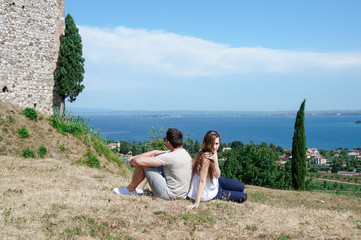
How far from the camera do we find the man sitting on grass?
5.85 m

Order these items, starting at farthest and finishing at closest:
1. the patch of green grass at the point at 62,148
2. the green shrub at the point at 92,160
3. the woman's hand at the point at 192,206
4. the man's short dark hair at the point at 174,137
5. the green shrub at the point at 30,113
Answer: the green shrub at the point at 30,113, the green shrub at the point at 92,160, the patch of green grass at the point at 62,148, the man's short dark hair at the point at 174,137, the woman's hand at the point at 192,206

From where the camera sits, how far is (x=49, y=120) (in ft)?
45.2

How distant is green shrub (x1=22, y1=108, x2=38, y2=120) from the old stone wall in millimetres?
781

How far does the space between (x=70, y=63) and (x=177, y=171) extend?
10704mm

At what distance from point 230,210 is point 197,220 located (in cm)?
96

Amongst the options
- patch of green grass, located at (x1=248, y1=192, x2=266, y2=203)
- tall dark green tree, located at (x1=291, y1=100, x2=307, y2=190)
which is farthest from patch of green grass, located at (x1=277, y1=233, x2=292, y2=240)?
tall dark green tree, located at (x1=291, y1=100, x2=307, y2=190)

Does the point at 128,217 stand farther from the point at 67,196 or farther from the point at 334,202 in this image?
the point at 334,202

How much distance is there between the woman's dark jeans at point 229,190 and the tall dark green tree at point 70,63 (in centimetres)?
1043

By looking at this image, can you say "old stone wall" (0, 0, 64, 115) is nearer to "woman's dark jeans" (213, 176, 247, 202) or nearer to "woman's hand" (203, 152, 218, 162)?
"woman's dark jeans" (213, 176, 247, 202)

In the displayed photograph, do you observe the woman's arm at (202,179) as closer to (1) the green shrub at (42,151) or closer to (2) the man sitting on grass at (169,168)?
(2) the man sitting on grass at (169,168)

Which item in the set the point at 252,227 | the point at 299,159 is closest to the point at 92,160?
A: the point at 252,227

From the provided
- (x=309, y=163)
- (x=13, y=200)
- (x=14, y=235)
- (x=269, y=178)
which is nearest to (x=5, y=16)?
(x=13, y=200)

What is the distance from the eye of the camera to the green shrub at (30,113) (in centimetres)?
1318

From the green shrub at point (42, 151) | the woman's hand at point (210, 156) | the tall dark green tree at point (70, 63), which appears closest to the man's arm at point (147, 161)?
the woman's hand at point (210, 156)
